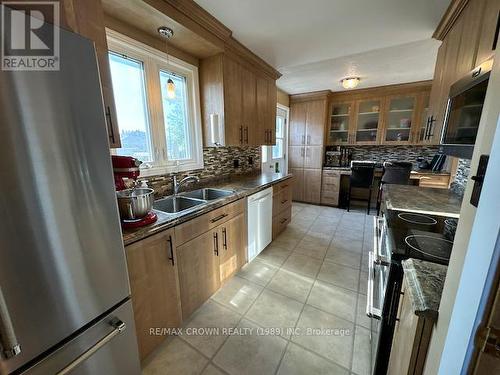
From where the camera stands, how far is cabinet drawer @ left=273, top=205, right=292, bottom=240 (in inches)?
115

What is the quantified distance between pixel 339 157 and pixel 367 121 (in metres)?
0.88

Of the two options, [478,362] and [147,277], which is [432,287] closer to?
[478,362]

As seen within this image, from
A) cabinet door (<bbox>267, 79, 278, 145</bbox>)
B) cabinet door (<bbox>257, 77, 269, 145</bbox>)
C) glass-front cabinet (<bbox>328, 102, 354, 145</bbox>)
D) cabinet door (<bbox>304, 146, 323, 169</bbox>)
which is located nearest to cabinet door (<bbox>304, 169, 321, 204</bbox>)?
cabinet door (<bbox>304, 146, 323, 169</bbox>)

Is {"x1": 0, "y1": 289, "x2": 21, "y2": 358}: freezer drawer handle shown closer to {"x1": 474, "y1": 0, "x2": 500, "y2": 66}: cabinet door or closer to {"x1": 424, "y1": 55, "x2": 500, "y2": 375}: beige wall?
{"x1": 424, "y1": 55, "x2": 500, "y2": 375}: beige wall

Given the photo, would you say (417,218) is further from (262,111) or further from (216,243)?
(262,111)

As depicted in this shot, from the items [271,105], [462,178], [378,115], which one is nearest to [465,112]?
[462,178]

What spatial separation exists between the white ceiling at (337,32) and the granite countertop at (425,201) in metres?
1.49

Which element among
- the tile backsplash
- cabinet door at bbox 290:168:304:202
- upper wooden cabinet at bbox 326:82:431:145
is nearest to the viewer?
→ upper wooden cabinet at bbox 326:82:431:145

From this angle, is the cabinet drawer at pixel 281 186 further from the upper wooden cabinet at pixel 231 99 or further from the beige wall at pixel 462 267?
the beige wall at pixel 462 267

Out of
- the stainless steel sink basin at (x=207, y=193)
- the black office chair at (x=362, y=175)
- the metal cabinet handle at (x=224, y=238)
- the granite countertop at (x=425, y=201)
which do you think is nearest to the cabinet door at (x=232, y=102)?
the stainless steel sink basin at (x=207, y=193)

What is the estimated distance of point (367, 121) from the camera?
13.9 ft

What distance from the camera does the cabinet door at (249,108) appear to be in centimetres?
254

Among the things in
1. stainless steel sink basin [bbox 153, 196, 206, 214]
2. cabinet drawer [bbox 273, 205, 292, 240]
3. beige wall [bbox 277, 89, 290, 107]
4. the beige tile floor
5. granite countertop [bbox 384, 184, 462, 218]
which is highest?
beige wall [bbox 277, 89, 290, 107]

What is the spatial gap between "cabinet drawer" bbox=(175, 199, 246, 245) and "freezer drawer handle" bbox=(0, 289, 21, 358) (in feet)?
2.64
